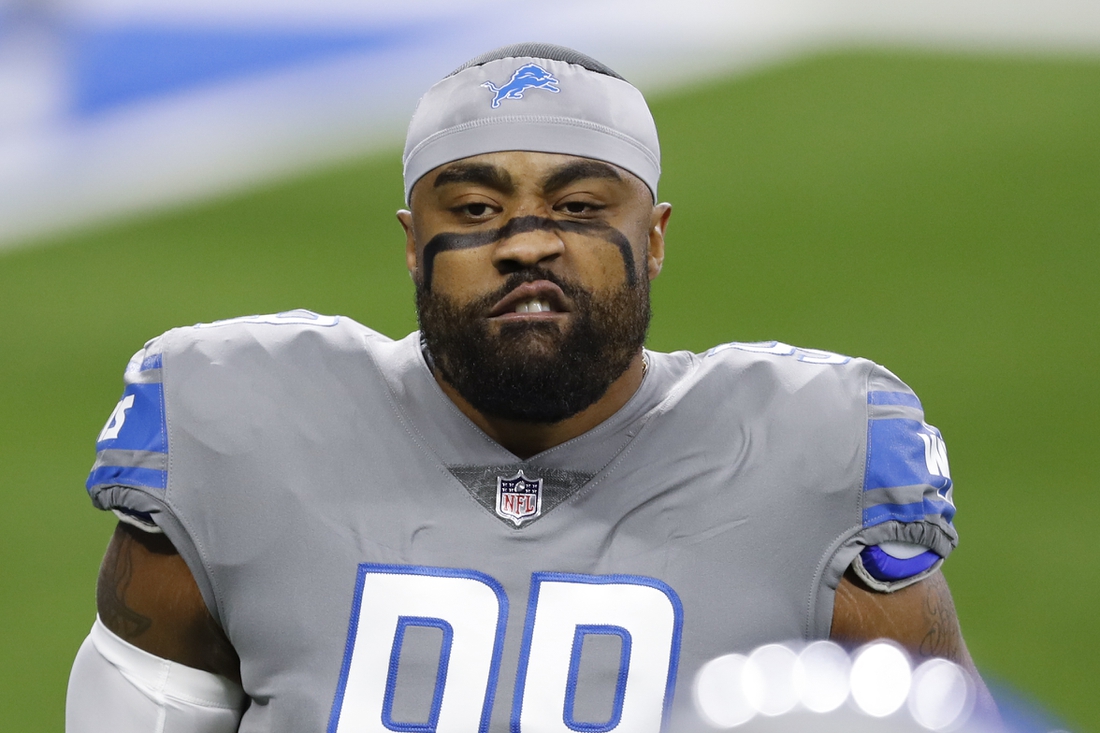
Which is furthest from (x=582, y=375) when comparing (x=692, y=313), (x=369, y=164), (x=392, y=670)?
(x=369, y=164)

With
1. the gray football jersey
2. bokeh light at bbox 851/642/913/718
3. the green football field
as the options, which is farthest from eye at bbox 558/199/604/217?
the green football field

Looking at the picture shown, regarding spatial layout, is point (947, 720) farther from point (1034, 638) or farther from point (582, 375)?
point (1034, 638)

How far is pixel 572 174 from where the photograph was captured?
5.83 ft

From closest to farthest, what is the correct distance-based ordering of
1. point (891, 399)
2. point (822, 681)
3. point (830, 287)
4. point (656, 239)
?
1. point (822, 681)
2. point (891, 399)
3. point (656, 239)
4. point (830, 287)

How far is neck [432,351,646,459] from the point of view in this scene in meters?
1.82

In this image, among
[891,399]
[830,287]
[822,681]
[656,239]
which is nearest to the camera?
[822,681]

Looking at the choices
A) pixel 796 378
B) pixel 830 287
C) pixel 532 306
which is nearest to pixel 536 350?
pixel 532 306

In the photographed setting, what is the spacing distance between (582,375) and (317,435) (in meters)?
0.30

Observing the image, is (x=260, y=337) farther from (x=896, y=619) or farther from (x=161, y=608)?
(x=896, y=619)

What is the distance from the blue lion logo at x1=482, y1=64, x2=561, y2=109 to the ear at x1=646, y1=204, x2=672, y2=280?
0.20 metres

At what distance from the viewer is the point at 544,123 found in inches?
70.5

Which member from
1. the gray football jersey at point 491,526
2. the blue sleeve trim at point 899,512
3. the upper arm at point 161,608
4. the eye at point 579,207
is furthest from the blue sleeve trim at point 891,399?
the upper arm at point 161,608

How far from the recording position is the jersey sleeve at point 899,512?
1.73 m

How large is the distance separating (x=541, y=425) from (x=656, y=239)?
0.28 m
